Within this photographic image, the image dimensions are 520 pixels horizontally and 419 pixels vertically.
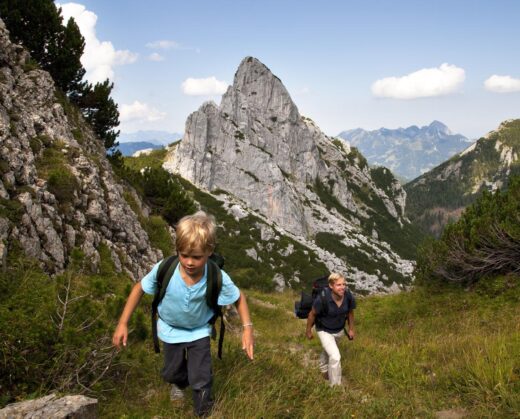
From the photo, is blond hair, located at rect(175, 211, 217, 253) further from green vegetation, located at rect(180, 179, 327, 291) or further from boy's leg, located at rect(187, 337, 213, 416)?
green vegetation, located at rect(180, 179, 327, 291)

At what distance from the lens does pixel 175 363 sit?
4.13 meters

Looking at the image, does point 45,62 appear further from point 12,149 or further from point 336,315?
point 336,315

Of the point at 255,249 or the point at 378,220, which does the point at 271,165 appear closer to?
the point at 255,249

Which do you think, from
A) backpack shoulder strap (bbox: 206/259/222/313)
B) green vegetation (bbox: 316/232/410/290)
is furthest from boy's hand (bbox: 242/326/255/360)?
green vegetation (bbox: 316/232/410/290)

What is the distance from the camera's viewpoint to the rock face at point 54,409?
3133 millimetres

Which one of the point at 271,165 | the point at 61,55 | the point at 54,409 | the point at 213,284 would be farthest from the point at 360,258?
the point at 54,409

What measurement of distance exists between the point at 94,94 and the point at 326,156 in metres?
152

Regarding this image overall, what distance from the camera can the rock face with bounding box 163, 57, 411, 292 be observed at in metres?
114

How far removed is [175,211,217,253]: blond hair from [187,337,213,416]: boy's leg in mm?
1114

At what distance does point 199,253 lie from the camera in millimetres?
3654

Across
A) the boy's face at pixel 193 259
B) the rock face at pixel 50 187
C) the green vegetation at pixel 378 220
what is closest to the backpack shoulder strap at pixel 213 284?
the boy's face at pixel 193 259

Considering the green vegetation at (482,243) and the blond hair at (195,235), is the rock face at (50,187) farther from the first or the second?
the green vegetation at (482,243)

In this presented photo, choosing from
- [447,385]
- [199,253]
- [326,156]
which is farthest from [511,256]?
[326,156]

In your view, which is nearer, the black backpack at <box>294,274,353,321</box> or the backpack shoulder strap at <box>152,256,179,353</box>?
the backpack shoulder strap at <box>152,256,179,353</box>
